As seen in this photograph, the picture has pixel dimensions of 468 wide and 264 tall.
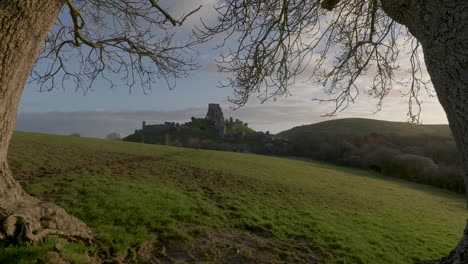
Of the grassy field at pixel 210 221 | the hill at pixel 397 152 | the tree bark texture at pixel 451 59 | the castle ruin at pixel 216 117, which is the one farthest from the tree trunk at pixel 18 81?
the castle ruin at pixel 216 117

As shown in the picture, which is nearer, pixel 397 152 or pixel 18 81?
pixel 18 81

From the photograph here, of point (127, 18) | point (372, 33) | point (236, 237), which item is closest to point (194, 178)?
point (236, 237)

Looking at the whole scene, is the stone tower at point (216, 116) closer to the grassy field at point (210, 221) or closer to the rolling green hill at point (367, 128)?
the rolling green hill at point (367, 128)

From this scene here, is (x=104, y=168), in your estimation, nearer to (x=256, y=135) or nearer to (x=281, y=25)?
(x=281, y=25)

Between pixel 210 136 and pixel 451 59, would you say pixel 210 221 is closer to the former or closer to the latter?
pixel 451 59

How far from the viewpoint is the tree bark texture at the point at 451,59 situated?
3709mm

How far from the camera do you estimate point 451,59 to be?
3.80 metres

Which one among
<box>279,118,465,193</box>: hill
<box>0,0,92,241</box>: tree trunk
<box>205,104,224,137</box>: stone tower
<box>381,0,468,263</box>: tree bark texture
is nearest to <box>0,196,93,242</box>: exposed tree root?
<box>0,0,92,241</box>: tree trunk

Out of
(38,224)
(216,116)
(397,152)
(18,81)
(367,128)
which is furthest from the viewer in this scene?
(216,116)

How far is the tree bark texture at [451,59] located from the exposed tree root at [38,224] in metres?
6.21

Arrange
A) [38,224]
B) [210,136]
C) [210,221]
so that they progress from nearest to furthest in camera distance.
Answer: [38,224] < [210,221] < [210,136]

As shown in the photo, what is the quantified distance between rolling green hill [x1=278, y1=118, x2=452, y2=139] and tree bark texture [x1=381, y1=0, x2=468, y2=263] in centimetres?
9362

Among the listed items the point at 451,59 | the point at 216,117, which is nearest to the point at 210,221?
the point at 451,59

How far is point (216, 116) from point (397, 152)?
86770mm
